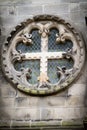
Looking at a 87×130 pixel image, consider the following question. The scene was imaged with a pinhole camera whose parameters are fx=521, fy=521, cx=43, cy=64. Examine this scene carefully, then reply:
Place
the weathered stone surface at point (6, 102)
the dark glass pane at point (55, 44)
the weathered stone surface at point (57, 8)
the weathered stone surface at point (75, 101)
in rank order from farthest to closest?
the weathered stone surface at point (57, 8), the dark glass pane at point (55, 44), the weathered stone surface at point (6, 102), the weathered stone surface at point (75, 101)

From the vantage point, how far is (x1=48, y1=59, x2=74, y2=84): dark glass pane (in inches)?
335

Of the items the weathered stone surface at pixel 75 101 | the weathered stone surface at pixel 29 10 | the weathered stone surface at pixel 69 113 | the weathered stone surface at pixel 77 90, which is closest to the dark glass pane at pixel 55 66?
the weathered stone surface at pixel 77 90

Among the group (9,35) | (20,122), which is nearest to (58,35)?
(9,35)

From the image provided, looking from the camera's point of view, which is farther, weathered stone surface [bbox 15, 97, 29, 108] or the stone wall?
weathered stone surface [bbox 15, 97, 29, 108]

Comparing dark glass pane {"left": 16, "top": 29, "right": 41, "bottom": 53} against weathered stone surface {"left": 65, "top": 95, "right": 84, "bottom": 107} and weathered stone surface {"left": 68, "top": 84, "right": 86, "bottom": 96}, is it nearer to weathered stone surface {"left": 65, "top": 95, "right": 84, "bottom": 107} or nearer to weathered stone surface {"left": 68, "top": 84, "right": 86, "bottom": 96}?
weathered stone surface {"left": 68, "top": 84, "right": 86, "bottom": 96}

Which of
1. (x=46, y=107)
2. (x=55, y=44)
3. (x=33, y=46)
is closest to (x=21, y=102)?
(x=46, y=107)

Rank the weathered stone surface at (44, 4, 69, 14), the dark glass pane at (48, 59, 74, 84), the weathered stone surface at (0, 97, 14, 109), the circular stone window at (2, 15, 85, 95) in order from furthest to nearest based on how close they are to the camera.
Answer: the weathered stone surface at (44, 4, 69, 14) → the dark glass pane at (48, 59, 74, 84) → the circular stone window at (2, 15, 85, 95) → the weathered stone surface at (0, 97, 14, 109)

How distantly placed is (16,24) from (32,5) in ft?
1.51

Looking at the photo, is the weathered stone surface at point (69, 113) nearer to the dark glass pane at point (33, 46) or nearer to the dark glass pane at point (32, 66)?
the dark glass pane at point (32, 66)

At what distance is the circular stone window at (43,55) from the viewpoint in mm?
8375

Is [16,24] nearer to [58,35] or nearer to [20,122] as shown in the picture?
[58,35]

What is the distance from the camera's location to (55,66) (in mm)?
8617

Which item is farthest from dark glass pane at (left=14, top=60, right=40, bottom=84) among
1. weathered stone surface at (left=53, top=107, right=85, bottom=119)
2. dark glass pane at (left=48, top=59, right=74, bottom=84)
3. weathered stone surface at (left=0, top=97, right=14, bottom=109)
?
weathered stone surface at (left=53, top=107, right=85, bottom=119)

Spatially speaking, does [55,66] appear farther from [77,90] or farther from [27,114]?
[27,114]
